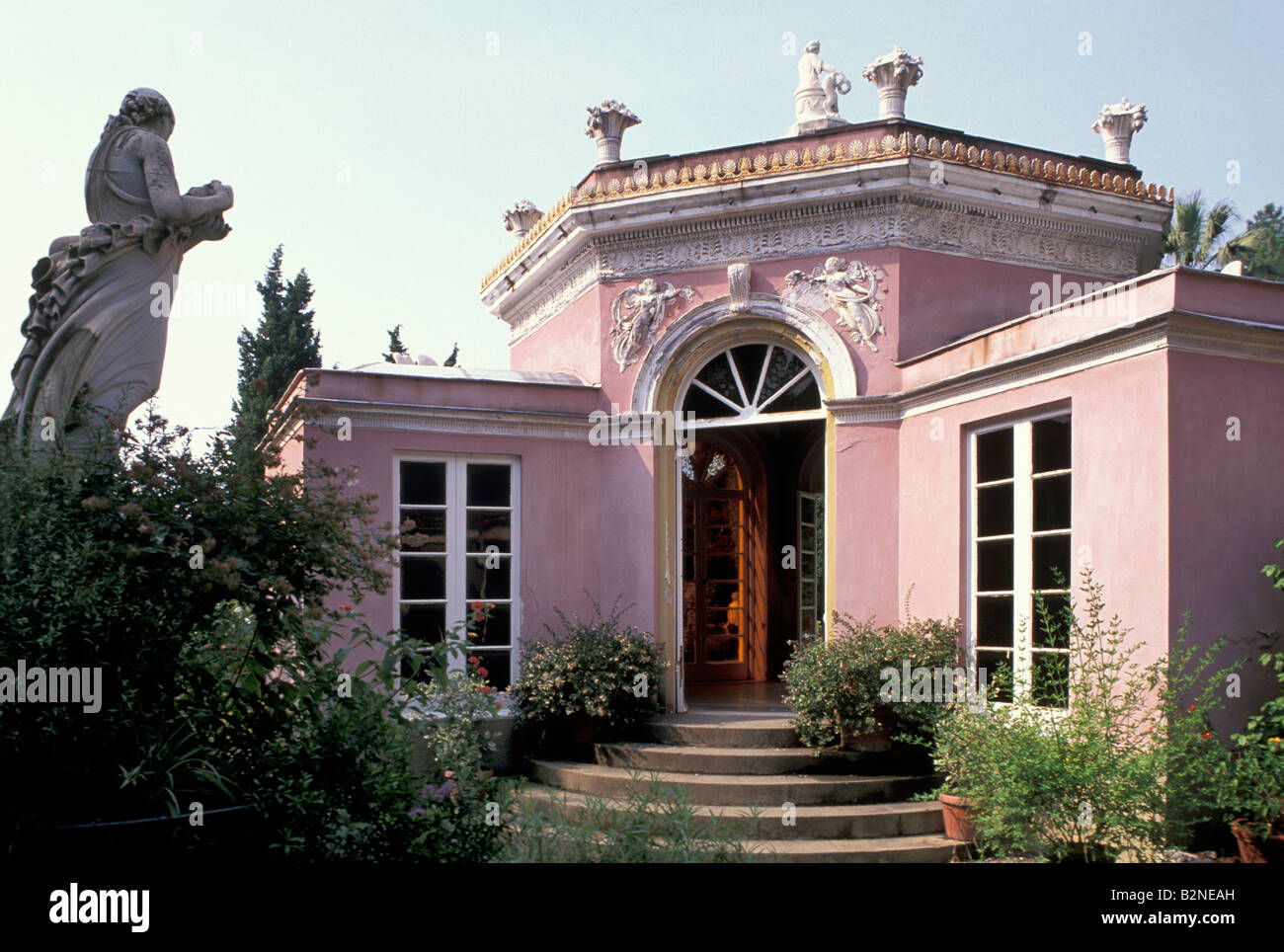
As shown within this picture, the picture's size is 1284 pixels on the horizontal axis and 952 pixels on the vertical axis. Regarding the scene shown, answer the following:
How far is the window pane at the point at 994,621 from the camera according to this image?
773cm

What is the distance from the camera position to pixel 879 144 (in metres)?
9.02

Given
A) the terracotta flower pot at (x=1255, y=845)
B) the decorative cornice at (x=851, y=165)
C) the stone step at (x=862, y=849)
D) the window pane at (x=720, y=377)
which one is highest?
the decorative cornice at (x=851, y=165)

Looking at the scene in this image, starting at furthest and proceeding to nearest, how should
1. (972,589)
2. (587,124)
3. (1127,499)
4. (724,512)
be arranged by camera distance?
(724,512)
(587,124)
(972,589)
(1127,499)

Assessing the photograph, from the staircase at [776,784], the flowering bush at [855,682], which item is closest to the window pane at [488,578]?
the staircase at [776,784]

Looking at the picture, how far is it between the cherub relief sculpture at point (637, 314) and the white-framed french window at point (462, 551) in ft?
4.71

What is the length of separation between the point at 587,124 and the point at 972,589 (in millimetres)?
5731

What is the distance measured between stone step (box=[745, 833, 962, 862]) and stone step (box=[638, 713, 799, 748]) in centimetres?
130

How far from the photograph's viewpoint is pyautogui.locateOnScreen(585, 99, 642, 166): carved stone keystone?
33.5ft

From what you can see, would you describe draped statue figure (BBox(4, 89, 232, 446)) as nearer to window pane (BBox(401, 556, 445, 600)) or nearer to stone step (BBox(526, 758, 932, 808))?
stone step (BBox(526, 758, 932, 808))

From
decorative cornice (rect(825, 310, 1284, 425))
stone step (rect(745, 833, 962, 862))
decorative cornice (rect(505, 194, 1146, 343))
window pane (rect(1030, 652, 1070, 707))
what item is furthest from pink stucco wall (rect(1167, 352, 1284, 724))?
decorative cornice (rect(505, 194, 1146, 343))

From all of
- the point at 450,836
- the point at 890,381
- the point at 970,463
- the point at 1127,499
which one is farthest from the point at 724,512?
the point at 450,836

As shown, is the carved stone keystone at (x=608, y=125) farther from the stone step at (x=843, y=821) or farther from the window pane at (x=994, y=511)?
the stone step at (x=843, y=821)

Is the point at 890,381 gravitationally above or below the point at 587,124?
below
